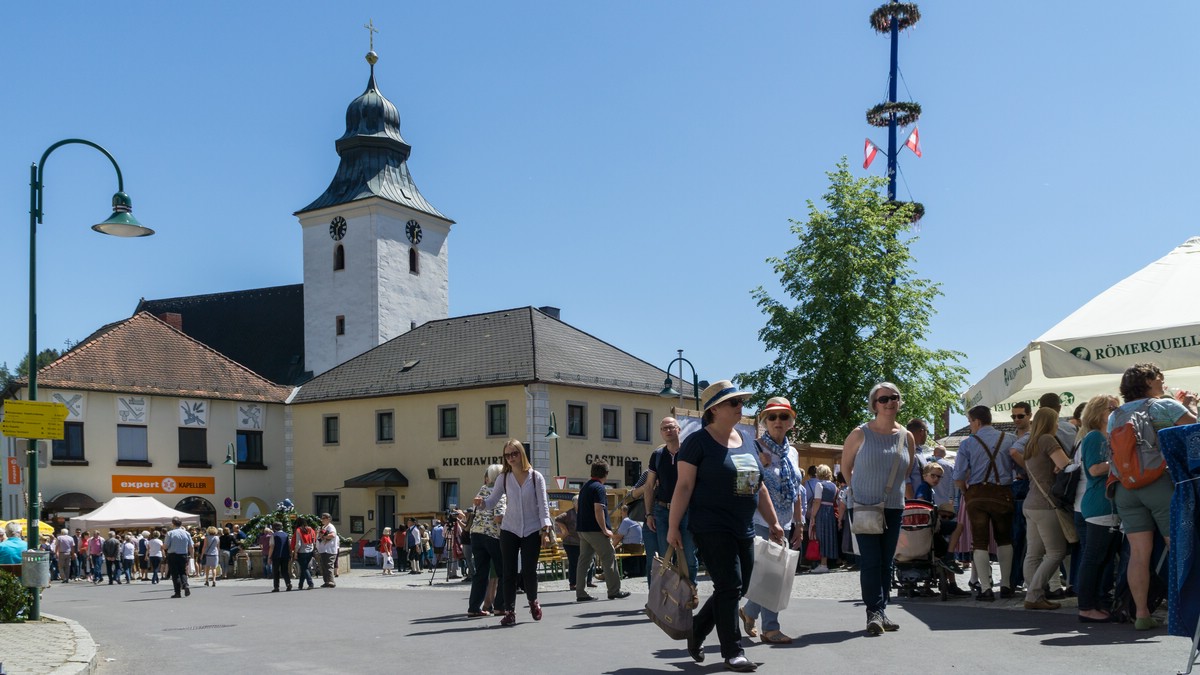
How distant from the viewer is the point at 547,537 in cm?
1178

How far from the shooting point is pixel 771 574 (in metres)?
8.70

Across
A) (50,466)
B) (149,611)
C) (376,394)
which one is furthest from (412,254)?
(149,611)

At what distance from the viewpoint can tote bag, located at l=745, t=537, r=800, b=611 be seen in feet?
28.6

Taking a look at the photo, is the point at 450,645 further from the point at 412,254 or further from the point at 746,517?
the point at 412,254

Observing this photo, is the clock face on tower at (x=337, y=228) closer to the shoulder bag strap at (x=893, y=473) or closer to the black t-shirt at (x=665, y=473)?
the black t-shirt at (x=665, y=473)

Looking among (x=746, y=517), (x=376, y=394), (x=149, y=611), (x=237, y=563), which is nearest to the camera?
(x=746, y=517)

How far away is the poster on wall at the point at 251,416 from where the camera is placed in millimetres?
54250

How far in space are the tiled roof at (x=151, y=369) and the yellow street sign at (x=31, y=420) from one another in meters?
34.9

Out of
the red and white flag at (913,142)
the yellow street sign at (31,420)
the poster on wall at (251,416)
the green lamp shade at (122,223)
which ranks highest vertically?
the red and white flag at (913,142)

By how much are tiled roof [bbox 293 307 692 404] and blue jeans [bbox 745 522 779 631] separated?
36.7 metres

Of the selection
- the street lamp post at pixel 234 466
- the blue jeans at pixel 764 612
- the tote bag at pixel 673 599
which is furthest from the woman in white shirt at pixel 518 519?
the street lamp post at pixel 234 466

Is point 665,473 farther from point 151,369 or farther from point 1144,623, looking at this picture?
point 151,369

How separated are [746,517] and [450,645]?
3.64 m

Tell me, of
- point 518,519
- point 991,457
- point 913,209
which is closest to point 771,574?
point 518,519
